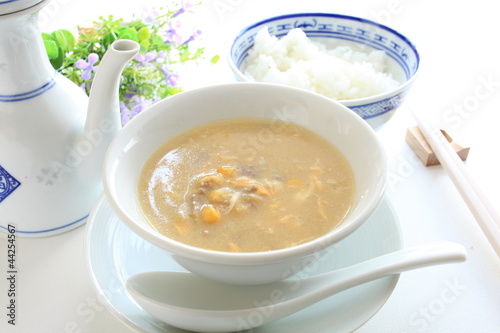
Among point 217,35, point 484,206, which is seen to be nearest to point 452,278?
point 484,206

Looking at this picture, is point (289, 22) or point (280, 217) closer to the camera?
point (280, 217)

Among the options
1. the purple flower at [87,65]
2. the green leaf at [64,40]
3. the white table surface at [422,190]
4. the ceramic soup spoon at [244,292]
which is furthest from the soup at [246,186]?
the green leaf at [64,40]

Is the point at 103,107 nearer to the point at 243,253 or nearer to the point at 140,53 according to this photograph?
the point at 140,53

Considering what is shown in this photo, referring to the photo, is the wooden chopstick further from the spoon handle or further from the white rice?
the spoon handle

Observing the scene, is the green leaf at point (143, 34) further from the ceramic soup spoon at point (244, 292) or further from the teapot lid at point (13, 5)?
the ceramic soup spoon at point (244, 292)

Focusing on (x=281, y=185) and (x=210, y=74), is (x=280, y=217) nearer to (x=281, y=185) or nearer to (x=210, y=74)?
(x=281, y=185)

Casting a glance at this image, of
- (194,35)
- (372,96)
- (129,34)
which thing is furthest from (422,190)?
(129,34)

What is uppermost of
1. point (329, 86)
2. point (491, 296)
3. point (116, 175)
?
point (116, 175)

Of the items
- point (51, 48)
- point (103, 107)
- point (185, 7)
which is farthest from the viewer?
point (185, 7)
